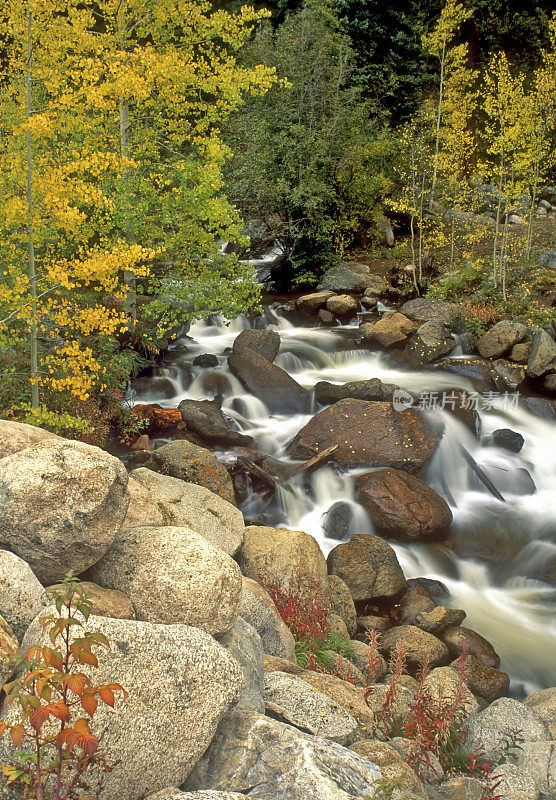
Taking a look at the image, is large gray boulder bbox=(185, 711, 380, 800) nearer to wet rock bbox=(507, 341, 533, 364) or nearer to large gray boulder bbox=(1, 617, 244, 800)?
large gray boulder bbox=(1, 617, 244, 800)

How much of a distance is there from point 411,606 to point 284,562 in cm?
196

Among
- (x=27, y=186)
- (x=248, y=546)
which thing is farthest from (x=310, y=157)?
(x=248, y=546)

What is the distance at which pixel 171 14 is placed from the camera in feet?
37.3

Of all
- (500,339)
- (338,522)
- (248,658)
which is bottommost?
(338,522)

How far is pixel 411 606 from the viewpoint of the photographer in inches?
307

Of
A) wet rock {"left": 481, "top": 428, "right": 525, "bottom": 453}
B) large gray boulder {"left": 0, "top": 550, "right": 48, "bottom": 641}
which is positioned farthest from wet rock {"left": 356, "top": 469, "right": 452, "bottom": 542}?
large gray boulder {"left": 0, "top": 550, "right": 48, "bottom": 641}

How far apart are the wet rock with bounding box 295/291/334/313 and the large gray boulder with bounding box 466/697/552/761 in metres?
12.6

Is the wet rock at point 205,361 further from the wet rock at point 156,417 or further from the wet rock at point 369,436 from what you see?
the wet rock at point 369,436

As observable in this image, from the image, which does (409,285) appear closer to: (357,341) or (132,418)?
(357,341)

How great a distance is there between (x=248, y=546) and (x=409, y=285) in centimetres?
1312

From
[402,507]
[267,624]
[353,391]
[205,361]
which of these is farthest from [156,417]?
[267,624]

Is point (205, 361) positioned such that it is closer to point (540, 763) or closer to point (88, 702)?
point (540, 763)

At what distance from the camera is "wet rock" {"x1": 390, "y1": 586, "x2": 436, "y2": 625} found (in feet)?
25.2

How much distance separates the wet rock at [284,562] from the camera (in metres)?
6.81
